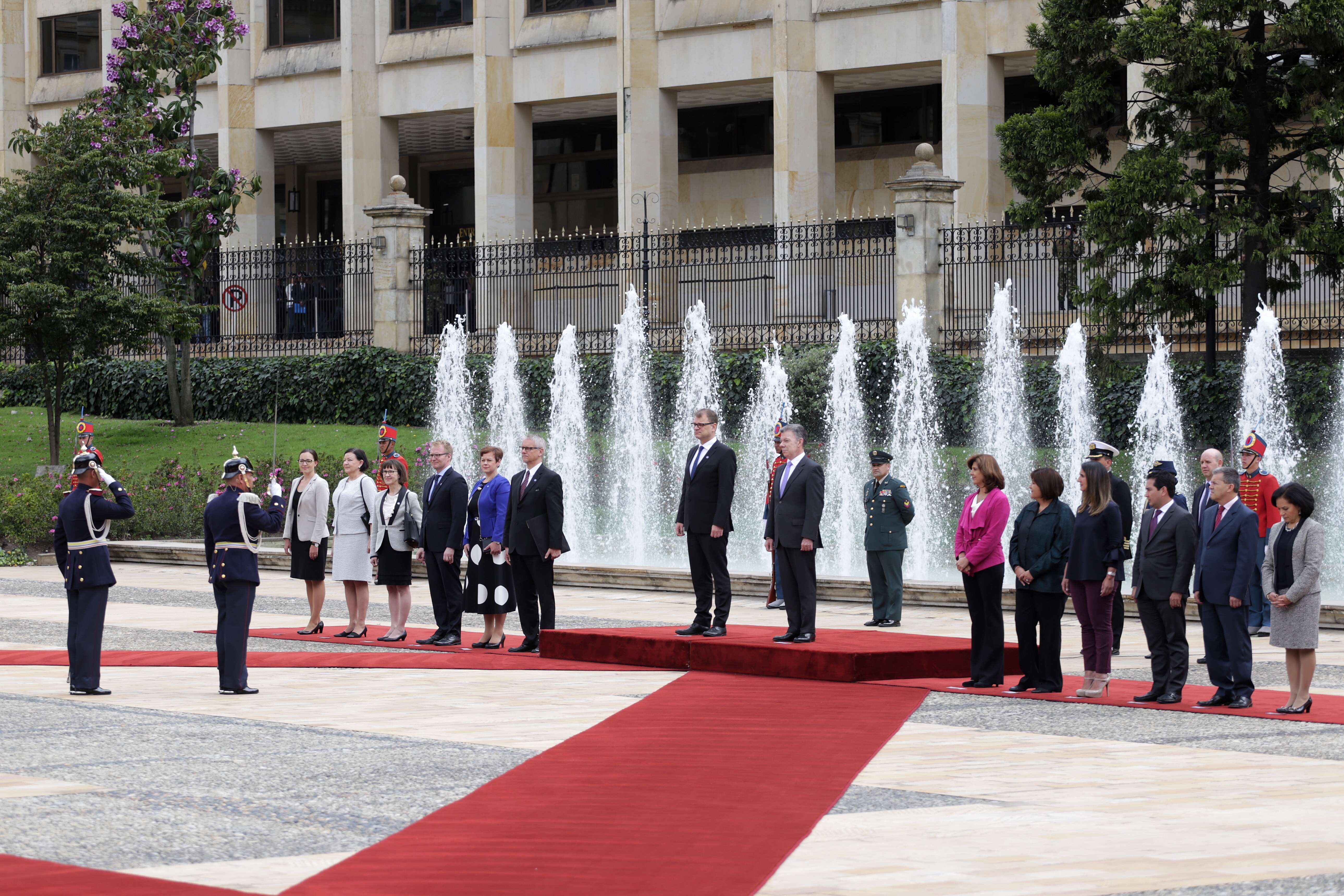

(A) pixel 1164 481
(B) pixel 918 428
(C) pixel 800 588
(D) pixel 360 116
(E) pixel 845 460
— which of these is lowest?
(C) pixel 800 588

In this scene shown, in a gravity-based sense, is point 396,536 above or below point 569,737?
above

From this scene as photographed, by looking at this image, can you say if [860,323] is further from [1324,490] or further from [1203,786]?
[1203,786]

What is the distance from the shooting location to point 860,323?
27984mm

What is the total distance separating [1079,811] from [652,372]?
22.0 metres

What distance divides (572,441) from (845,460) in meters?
4.74

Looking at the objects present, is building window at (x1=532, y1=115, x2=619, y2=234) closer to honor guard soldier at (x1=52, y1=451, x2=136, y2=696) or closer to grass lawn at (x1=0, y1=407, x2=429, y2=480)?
grass lawn at (x1=0, y1=407, x2=429, y2=480)

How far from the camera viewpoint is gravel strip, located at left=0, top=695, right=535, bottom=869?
680cm

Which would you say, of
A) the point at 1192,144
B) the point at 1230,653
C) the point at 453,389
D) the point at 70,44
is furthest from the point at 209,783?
the point at 70,44

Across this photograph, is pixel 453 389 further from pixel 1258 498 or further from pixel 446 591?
pixel 1258 498

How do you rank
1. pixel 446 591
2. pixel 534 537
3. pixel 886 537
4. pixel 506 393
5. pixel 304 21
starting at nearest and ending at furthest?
pixel 534 537 < pixel 446 591 < pixel 886 537 < pixel 506 393 < pixel 304 21

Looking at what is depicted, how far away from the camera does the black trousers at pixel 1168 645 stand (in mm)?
10805

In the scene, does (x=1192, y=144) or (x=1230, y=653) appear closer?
(x=1230, y=653)

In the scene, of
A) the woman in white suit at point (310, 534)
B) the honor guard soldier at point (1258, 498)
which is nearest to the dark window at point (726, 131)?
the honor guard soldier at point (1258, 498)

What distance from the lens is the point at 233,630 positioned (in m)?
11.3
